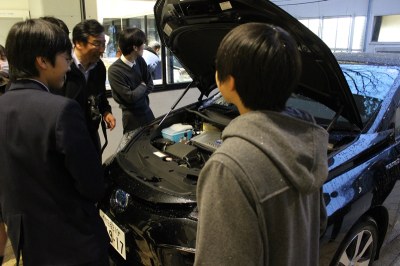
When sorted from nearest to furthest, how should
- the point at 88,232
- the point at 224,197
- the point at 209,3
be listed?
the point at 224,197, the point at 88,232, the point at 209,3

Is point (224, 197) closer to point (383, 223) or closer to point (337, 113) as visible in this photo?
point (337, 113)

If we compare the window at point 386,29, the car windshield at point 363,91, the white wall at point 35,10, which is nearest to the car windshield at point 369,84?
the car windshield at point 363,91

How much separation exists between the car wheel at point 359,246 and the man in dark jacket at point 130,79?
6.66 feet

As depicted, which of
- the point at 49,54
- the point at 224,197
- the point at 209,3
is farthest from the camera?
the point at 209,3

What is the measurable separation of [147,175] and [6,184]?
68cm

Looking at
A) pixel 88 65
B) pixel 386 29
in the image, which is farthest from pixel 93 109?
pixel 386 29

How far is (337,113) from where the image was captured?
1783 millimetres

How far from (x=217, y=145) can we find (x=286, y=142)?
45.0 inches

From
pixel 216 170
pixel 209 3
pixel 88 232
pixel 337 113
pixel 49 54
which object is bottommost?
pixel 88 232

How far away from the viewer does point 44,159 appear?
1147 millimetres

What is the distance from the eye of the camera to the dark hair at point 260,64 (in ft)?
2.58

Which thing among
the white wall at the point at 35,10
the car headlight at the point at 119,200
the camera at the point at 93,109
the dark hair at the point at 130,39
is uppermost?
the white wall at the point at 35,10

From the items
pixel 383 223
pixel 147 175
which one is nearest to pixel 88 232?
pixel 147 175

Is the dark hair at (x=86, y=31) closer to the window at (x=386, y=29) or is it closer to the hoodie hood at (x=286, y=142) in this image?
the hoodie hood at (x=286, y=142)
